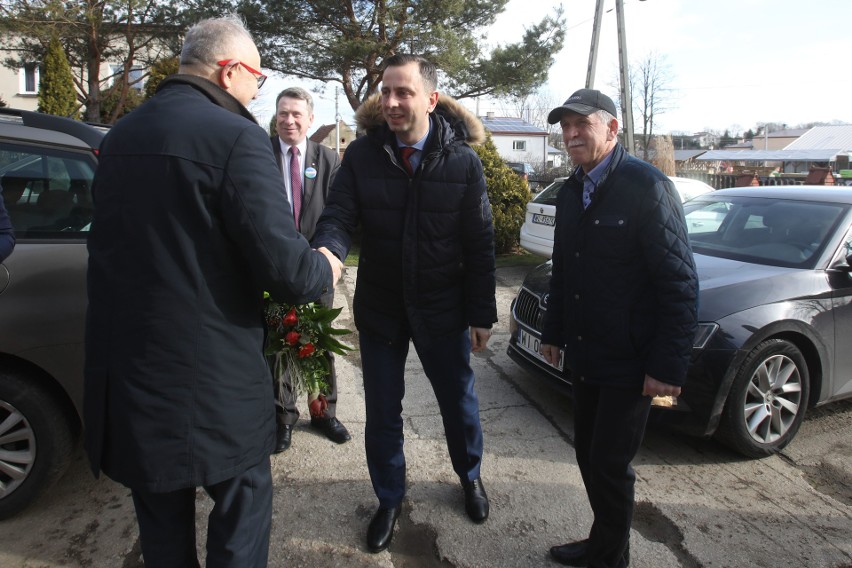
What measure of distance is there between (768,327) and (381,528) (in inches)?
96.9

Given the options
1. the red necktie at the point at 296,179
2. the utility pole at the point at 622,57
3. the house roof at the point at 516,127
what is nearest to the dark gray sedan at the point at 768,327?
the red necktie at the point at 296,179

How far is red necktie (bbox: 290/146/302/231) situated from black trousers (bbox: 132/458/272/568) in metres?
2.17

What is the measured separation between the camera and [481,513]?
2.92m

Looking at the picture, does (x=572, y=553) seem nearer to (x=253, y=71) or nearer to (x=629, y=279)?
(x=629, y=279)

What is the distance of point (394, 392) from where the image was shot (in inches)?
111

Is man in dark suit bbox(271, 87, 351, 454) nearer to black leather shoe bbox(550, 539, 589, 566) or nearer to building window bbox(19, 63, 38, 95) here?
black leather shoe bbox(550, 539, 589, 566)

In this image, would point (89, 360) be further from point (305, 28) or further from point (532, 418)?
point (305, 28)

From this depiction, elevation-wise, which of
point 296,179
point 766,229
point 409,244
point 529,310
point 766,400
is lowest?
point 766,400

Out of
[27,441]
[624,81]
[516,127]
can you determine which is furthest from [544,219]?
[516,127]

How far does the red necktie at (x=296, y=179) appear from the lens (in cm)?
379

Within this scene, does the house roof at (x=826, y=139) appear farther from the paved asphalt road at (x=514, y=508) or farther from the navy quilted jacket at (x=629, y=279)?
the navy quilted jacket at (x=629, y=279)

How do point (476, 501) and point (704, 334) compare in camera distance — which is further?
point (704, 334)

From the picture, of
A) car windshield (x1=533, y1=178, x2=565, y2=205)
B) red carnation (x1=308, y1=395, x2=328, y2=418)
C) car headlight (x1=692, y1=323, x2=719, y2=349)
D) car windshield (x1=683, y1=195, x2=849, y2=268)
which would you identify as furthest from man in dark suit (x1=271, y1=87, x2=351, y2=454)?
car windshield (x1=533, y1=178, x2=565, y2=205)

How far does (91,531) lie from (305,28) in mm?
13779
